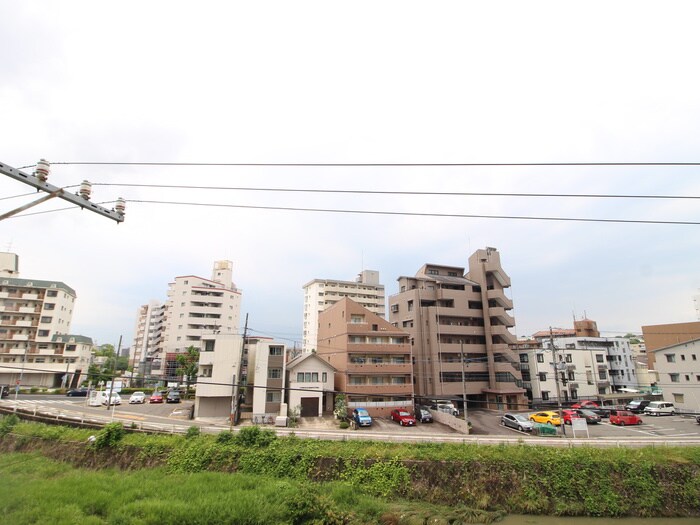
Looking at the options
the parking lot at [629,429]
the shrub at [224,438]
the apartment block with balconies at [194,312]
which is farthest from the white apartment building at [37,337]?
the parking lot at [629,429]

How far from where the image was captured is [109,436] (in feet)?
63.3

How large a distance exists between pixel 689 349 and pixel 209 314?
63.0 metres

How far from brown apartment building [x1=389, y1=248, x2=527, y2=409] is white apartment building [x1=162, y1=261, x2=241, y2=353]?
1291 inches

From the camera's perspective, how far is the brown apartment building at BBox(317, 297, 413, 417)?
32531 mm

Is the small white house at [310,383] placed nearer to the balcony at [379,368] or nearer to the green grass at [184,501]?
the balcony at [379,368]

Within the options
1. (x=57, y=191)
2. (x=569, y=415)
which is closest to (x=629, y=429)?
(x=569, y=415)

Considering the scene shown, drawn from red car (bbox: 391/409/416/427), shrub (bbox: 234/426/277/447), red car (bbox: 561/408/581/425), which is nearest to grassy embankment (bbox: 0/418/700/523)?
shrub (bbox: 234/426/277/447)

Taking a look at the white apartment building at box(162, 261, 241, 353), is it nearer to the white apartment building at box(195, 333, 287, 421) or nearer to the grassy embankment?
the white apartment building at box(195, 333, 287, 421)

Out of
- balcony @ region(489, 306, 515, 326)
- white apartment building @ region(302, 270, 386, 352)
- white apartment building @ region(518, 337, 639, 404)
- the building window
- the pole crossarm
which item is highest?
white apartment building @ region(302, 270, 386, 352)

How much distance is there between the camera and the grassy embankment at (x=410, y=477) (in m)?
14.4

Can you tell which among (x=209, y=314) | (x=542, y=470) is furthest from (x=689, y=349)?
(x=209, y=314)

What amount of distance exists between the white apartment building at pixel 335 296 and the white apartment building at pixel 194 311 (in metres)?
13.5

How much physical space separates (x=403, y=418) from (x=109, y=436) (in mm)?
19985

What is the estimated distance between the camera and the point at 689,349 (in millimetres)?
36250
